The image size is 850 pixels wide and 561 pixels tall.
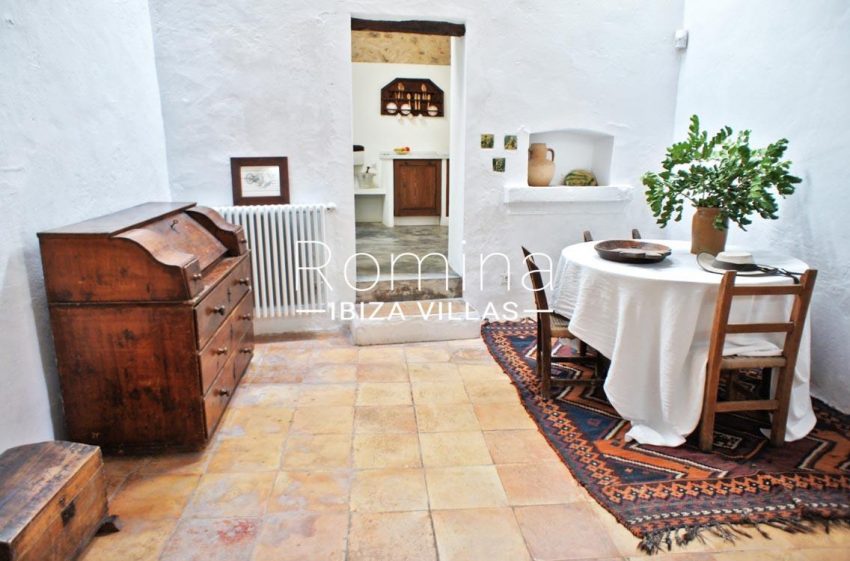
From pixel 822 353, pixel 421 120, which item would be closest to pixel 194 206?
pixel 822 353

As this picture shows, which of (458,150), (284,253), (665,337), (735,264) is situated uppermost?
(458,150)

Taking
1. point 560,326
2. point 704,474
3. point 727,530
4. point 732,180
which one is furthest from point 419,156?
point 727,530

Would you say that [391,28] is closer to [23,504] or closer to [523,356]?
[523,356]

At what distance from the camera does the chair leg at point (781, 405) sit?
2.46m

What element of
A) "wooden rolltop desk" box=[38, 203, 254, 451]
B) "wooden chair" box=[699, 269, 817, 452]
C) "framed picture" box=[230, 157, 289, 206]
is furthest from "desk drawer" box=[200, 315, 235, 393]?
"wooden chair" box=[699, 269, 817, 452]

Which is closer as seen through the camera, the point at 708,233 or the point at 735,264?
the point at 735,264

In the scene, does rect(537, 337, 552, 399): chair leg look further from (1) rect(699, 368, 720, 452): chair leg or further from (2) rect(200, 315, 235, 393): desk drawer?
(2) rect(200, 315, 235, 393): desk drawer

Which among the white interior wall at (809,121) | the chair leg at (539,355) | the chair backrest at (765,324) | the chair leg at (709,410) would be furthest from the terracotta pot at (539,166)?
the chair leg at (709,410)

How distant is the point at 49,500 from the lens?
63.6 inches

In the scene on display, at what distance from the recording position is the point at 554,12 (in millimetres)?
4066

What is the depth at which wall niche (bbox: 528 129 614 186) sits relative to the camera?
14.6 ft

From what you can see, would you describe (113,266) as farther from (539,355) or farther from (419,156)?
(419,156)

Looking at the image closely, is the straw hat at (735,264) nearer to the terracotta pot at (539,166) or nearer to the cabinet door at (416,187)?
the terracotta pot at (539,166)

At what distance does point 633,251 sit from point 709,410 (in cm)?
86
